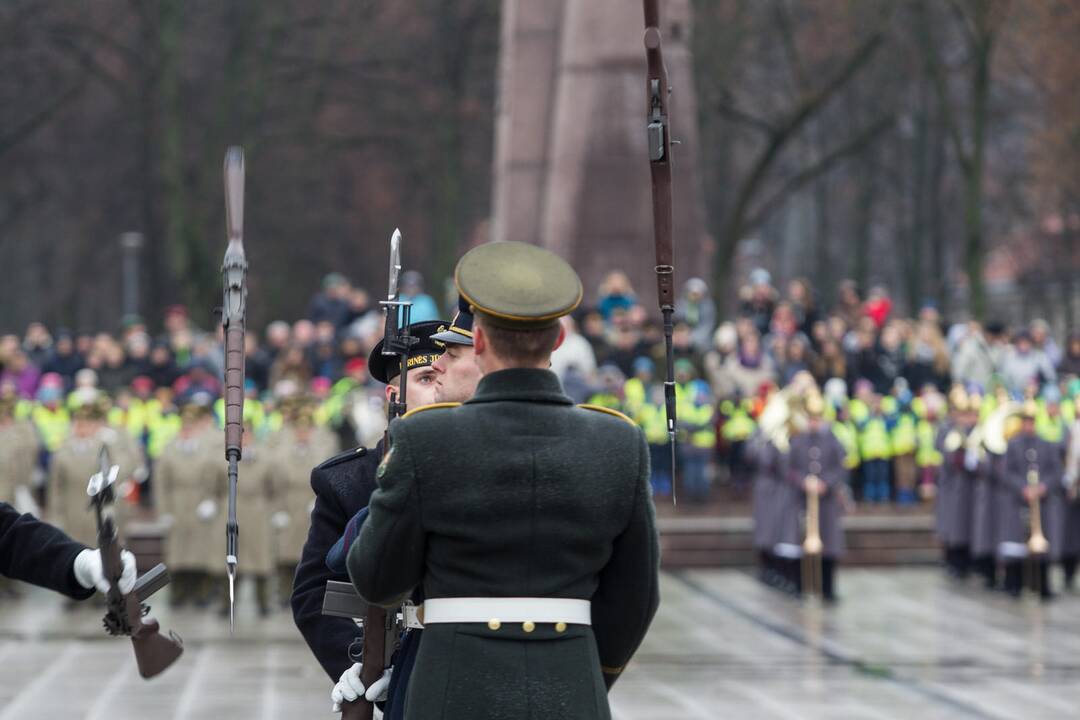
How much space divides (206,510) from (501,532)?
1402 centimetres

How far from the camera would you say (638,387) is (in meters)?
22.1

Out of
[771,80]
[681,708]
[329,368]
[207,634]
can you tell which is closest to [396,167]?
[771,80]

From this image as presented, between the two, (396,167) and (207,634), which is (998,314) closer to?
(396,167)

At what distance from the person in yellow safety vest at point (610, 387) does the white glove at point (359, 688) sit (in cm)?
1593

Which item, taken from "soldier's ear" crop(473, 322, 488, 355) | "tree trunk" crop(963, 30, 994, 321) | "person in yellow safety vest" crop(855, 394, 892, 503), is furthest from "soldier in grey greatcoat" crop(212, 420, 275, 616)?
"tree trunk" crop(963, 30, 994, 321)

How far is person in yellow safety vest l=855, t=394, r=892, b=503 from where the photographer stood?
75.3ft

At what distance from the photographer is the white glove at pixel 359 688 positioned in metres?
4.95

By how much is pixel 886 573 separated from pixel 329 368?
6623 millimetres

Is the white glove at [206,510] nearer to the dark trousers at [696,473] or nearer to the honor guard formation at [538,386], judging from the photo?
the honor guard formation at [538,386]

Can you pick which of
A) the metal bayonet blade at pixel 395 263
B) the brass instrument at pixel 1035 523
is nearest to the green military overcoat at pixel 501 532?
the metal bayonet blade at pixel 395 263

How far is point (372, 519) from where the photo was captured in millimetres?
4523

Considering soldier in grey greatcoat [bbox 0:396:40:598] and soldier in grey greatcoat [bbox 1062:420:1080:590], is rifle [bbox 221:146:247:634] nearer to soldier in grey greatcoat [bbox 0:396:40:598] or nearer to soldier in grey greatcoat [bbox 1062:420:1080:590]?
soldier in grey greatcoat [bbox 0:396:40:598]

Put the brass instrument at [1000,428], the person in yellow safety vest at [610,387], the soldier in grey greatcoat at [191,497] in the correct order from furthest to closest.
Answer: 1. the person in yellow safety vest at [610,387]
2. the brass instrument at [1000,428]
3. the soldier in grey greatcoat at [191,497]

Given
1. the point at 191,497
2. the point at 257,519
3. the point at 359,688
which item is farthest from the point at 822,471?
the point at 359,688
